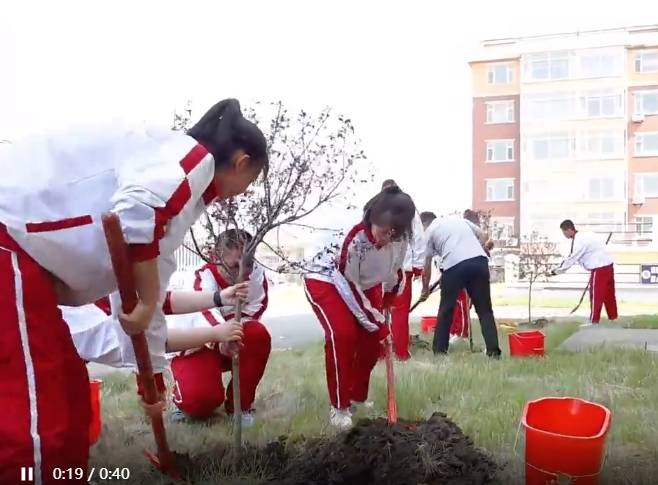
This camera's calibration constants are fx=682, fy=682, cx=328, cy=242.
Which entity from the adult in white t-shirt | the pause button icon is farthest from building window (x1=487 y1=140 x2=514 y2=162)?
the pause button icon

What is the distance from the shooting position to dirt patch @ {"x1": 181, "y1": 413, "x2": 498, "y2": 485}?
2234mm

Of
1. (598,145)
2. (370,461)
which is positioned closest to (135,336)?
(370,461)

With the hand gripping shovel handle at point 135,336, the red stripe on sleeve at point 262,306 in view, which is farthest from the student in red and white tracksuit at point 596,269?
the hand gripping shovel handle at point 135,336

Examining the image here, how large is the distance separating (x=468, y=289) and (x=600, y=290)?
3.38 meters

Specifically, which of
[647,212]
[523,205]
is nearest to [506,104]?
[523,205]

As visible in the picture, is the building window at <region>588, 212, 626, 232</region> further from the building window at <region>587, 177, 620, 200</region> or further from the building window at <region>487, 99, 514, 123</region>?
the building window at <region>487, 99, 514, 123</region>

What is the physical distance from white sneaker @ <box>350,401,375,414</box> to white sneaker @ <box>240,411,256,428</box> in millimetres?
517

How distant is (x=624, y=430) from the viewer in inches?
116

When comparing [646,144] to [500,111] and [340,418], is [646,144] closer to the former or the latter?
[500,111]

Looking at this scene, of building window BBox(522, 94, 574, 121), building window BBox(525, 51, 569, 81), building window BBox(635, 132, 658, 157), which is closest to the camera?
building window BBox(635, 132, 658, 157)

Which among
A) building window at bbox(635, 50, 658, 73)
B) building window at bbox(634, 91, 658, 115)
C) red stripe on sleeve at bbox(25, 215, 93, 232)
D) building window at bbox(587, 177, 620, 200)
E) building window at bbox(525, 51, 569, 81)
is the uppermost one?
building window at bbox(525, 51, 569, 81)

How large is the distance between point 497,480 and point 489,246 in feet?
16.2

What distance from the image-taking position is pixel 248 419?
3.30m

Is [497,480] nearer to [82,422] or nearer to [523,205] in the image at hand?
[82,422]
